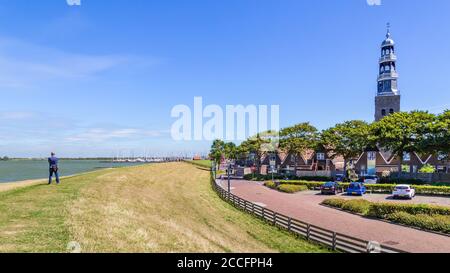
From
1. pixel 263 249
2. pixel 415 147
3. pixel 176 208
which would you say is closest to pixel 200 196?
pixel 176 208

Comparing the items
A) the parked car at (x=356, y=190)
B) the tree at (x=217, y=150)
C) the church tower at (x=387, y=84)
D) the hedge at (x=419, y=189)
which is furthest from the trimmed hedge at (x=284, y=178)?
the tree at (x=217, y=150)

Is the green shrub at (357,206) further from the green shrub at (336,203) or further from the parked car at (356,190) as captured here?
the parked car at (356,190)

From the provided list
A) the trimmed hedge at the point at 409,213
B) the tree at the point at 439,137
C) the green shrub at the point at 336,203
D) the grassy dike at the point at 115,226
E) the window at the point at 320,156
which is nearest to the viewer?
the grassy dike at the point at 115,226

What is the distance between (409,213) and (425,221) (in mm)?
3958

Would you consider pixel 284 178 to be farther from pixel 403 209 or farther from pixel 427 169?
pixel 403 209

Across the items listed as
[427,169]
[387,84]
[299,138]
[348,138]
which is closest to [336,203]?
[348,138]

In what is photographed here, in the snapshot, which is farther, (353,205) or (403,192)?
(403,192)

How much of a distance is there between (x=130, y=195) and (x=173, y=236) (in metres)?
15.7

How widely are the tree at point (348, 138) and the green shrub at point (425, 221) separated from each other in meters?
35.4

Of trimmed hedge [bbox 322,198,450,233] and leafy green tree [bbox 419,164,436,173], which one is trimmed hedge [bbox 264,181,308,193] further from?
leafy green tree [bbox 419,164,436,173]

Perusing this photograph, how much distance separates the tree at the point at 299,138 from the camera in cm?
6956

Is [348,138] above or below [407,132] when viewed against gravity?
below

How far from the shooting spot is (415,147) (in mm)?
52688

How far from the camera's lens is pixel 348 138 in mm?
62281
